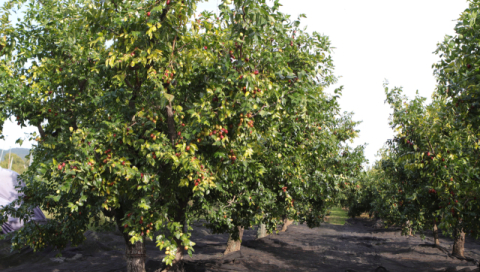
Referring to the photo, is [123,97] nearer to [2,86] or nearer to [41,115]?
[41,115]

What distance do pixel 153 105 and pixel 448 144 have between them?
24.3 feet

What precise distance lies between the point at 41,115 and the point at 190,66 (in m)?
4.66

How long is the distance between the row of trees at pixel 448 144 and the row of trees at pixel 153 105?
273 centimetres

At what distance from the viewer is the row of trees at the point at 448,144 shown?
20.7 ft

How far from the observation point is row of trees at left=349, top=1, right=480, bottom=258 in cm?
632

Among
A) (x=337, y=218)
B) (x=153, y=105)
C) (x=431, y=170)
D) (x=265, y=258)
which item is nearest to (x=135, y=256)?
(x=153, y=105)

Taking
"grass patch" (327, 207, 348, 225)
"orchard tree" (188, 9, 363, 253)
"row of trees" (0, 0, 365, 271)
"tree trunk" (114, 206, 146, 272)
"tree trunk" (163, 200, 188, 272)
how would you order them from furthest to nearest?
1. "grass patch" (327, 207, 348, 225)
2. "tree trunk" (114, 206, 146, 272)
3. "tree trunk" (163, 200, 188, 272)
4. "orchard tree" (188, 9, 363, 253)
5. "row of trees" (0, 0, 365, 271)

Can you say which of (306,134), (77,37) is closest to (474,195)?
(306,134)

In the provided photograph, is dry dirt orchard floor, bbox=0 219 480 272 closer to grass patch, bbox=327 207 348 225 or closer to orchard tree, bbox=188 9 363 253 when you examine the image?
orchard tree, bbox=188 9 363 253

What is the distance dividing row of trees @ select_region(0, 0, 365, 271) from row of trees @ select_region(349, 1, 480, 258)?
2.73 metres

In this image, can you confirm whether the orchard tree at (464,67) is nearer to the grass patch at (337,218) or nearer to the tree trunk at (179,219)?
the tree trunk at (179,219)

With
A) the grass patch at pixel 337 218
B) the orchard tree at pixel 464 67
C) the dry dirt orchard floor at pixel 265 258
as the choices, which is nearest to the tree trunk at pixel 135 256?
the dry dirt orchard floor at pixel 265 258

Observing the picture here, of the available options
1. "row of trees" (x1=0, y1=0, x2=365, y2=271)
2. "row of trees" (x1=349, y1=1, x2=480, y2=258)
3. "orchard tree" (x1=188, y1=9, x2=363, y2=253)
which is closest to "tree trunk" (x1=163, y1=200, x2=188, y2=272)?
"row of trees" (x1=0, y1=0, x2=365, y2=271)

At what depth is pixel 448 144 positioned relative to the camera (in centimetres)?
861
